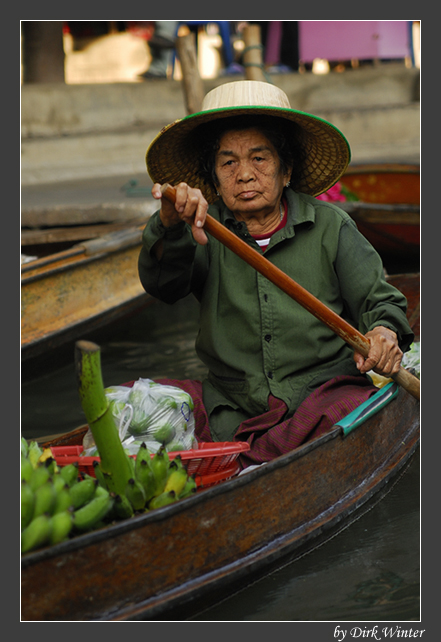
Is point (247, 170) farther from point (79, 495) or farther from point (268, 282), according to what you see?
point (79, 495)

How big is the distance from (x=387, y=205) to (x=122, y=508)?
16.4 ft

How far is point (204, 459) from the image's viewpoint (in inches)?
91.0

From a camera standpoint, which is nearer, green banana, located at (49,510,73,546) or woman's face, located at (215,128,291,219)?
green banana, located at (49,510,73,546)

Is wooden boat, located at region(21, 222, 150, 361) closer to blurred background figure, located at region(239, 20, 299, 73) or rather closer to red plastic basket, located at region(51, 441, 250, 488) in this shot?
red plastic basket, located at region(51, 441, 250, 488)

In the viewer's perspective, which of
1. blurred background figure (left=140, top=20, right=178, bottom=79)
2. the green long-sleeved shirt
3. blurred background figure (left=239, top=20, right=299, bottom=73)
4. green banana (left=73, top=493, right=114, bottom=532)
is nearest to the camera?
green banana (left=73, top=493, right=114, bottom=532)

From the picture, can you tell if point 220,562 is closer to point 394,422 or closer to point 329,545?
point 329,545

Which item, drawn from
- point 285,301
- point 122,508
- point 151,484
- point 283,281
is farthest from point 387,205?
point 122,508

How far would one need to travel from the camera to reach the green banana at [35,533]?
1.73 m

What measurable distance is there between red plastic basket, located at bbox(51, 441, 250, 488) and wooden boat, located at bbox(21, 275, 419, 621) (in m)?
0.20

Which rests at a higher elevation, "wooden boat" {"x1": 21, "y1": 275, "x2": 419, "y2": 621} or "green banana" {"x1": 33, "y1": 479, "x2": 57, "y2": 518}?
"green banana" {"x1": 33, "y1": 479, "x2": 57, "y2": 518}

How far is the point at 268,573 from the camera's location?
2309 millimetres

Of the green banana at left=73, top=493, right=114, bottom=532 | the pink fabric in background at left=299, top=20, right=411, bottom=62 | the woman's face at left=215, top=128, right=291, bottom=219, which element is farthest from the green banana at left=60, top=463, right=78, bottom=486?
the pink fabric in background at left=299, top=20, right=411, bottom=62

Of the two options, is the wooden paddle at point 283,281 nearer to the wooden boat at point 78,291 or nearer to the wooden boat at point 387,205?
the wooden boat at point 78,291

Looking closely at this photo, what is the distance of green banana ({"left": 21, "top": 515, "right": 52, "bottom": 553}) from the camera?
68.3 inches
